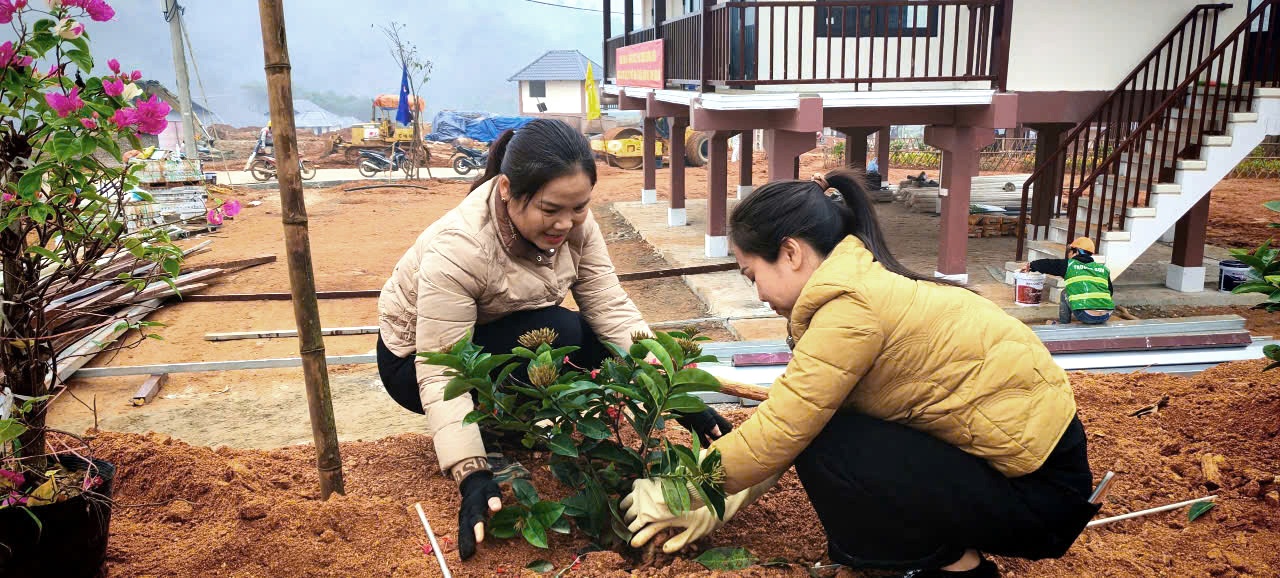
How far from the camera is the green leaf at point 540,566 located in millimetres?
2170

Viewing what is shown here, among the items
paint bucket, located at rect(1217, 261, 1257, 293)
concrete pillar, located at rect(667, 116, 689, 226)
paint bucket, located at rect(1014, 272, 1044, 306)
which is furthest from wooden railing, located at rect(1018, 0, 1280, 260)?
concrete pillar, located at rect(667, 116, 689, 226)

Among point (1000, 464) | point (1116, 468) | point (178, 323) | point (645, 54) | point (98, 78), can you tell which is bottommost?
Answer: point (178, 323)

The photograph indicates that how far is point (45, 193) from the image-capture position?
1.93m

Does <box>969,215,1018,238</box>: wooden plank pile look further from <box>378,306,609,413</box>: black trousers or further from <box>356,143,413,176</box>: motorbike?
<box>356,143,413,176</box>: motorbike

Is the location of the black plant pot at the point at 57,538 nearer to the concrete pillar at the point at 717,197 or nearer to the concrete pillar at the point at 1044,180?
the concrete pillar at the point at 717,197

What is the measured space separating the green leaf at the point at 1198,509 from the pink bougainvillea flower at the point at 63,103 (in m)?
3.11

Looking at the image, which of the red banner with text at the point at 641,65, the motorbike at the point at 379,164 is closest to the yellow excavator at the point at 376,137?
the motorbike at the point at 379,164

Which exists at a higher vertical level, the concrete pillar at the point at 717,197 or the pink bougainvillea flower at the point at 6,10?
the pink bougainvillea flower at the point at 6,10

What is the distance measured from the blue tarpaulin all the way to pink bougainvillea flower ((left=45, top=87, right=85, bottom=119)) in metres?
29.5

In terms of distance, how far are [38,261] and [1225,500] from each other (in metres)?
3.32

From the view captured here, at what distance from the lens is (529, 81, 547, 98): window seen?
130 feet

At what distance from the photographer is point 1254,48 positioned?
7.33 metres

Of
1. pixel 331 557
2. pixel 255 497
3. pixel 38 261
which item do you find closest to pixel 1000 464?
pixel 331 557

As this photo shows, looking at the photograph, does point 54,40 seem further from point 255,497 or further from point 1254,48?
point 1254,48
